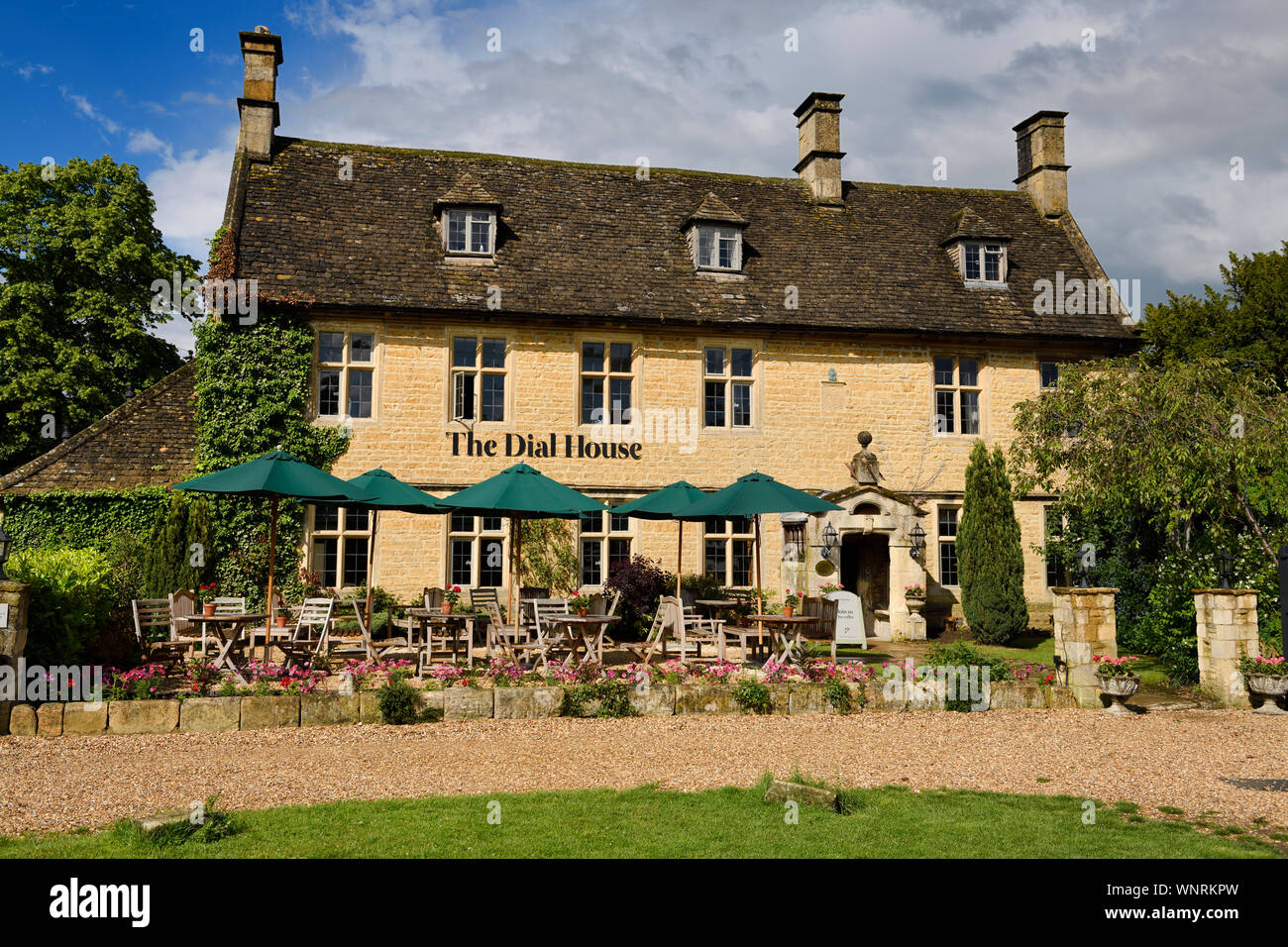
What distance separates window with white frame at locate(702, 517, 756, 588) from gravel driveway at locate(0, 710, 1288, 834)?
836 centimetres

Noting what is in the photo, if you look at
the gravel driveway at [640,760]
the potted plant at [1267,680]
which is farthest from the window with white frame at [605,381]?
the potted plant at [1267,680]

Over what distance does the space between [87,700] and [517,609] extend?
5.60m

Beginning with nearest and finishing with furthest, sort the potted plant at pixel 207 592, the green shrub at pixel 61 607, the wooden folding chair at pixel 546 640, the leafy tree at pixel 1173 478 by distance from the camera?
the green shrub at pixel 61 607 < the wooden folding chair at pixel 546 640 < the leafy tree at pixel 1173 478 < the potted plant at pixel 207 592

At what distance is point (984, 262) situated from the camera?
65.9ft

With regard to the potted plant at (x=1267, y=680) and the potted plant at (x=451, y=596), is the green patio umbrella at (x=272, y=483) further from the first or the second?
the potted plant at (x=1267, y=680)

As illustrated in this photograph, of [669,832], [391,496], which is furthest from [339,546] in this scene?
[669,832]

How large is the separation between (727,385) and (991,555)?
5.96 m

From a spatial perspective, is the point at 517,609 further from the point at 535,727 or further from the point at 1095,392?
the point at 1095,392

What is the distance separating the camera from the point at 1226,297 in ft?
80.1

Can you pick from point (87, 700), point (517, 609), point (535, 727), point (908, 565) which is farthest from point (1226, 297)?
point (87, 700)

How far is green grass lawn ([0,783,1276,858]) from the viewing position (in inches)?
204

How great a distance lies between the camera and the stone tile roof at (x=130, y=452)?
16312 mm

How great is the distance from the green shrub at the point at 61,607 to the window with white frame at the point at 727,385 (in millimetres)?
10982

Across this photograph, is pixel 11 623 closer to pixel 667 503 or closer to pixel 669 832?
pixel 669 832
